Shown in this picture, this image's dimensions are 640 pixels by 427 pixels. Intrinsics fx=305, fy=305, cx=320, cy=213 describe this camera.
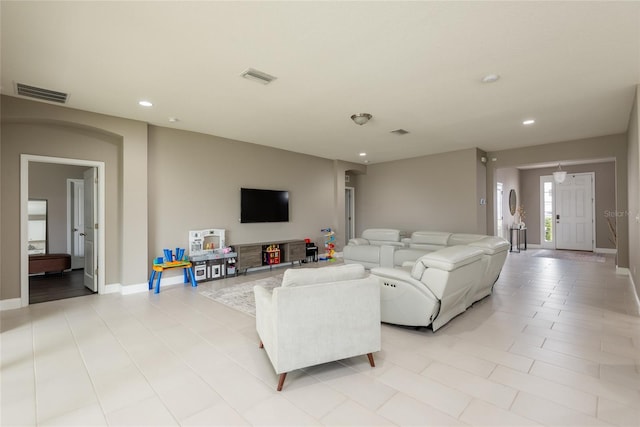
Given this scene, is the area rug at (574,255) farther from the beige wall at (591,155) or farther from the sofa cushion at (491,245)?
the sofa cushion at (491,245)

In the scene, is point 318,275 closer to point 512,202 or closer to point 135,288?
point 135,288

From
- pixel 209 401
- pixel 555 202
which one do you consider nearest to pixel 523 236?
pixel 555 202

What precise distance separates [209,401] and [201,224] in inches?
164

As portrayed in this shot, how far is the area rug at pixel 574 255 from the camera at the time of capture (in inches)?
307

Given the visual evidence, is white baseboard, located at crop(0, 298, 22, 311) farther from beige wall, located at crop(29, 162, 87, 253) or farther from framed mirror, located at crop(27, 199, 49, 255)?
beige wall, located at crop(29, 162, 87, 253)

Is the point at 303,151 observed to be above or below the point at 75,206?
above

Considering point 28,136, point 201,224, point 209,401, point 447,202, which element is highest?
point 28,136

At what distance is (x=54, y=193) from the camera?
21.8ft

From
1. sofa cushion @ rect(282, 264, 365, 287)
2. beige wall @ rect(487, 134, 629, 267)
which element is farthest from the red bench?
beige wall @ rect(487, 134, 629, 267)

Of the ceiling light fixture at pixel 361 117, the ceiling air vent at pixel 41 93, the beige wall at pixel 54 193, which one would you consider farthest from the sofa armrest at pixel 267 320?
the beige wall at pixel 54 193

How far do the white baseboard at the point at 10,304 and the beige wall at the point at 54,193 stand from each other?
3116 millimetres

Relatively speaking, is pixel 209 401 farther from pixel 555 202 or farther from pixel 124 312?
pixel 555 202

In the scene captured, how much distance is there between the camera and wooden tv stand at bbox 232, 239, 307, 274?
6.04 metres

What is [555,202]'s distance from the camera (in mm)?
9945
